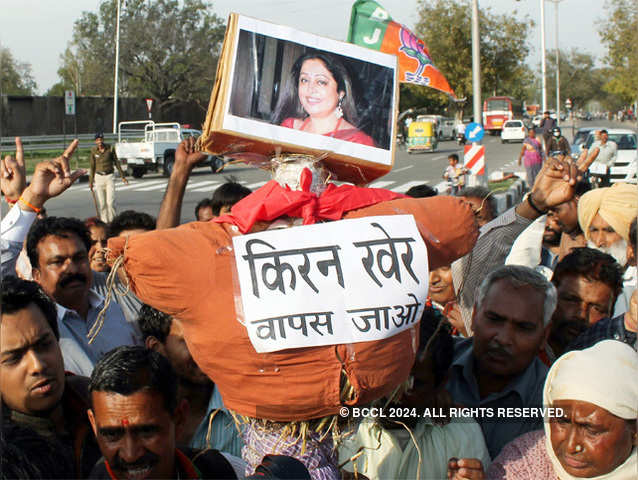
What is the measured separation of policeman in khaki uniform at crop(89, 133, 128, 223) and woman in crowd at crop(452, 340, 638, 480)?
13.7m

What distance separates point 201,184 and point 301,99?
888 inches

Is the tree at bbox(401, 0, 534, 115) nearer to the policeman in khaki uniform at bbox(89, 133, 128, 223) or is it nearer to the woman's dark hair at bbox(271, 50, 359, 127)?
the policeman in khaki uniform at bbox(89, 133, 128, 223)

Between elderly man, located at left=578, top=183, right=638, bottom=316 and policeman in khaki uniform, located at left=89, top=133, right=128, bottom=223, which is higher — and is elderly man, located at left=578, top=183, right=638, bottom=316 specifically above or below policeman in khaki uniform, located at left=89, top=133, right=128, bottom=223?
below

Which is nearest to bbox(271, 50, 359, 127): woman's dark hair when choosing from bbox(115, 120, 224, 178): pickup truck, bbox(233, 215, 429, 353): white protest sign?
bbox(233, 215, 429, 353): white protest sign

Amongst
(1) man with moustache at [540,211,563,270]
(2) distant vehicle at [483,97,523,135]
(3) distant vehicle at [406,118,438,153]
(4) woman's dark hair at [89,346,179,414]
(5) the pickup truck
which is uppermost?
(2) distant vehicle at [483,97,523,135]

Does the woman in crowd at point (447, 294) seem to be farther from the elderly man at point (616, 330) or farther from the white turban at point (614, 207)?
the white turban at point (614, 207)

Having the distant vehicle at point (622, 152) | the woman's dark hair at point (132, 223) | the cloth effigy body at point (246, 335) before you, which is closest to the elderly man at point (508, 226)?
the cloth effigy body at point (246, 335)

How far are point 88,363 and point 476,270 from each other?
2.03 meters

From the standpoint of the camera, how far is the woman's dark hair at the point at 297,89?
2.56 meters

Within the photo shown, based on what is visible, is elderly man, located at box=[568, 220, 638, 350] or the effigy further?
elderly man, located at box=[568, 220, 638, 350]

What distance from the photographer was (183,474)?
226 centimetres

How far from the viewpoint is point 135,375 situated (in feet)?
7.88

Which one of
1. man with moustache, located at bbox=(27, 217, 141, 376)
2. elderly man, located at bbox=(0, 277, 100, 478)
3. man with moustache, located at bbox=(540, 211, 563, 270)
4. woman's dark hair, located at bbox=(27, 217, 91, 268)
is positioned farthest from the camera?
man with moustache, located at bbox=(540, 211, 563, 270)

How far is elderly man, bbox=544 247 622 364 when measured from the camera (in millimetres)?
3834
